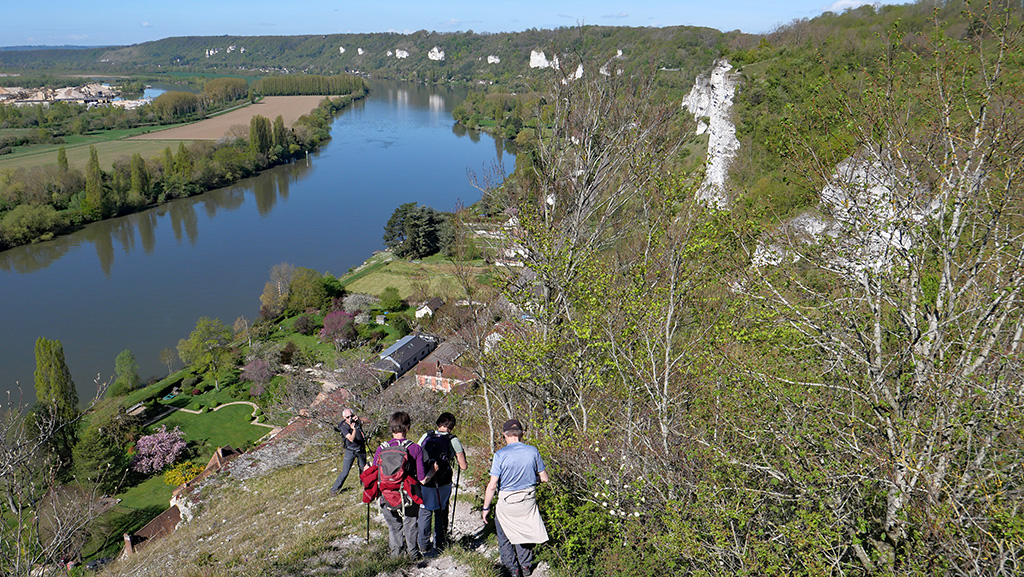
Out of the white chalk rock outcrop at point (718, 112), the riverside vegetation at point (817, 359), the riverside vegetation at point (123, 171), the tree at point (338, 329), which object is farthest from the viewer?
the riverside vegetation at point (123, 171)

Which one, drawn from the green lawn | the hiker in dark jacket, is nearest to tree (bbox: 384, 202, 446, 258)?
the green lawn

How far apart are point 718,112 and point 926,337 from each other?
32.9 metres

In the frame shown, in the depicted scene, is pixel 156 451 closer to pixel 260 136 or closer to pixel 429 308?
pixel 429 308

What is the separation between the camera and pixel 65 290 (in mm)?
35000

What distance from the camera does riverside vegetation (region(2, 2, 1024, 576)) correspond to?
3.95 meters

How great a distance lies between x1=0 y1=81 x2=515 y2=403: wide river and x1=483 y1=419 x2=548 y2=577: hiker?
831 centimetres

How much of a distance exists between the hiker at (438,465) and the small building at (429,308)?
25544mm

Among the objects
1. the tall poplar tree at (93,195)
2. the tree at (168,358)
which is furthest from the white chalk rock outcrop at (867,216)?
the tall poplar tree at (93,195)

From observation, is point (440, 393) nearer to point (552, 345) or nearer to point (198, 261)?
point (552, 345)

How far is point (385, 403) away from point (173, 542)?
5.61 metres

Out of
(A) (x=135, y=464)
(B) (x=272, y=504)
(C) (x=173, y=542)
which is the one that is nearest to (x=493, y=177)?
(B) (x=272, y=504)

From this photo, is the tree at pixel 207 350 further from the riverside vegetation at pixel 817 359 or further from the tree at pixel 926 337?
the tree at pixel 926 337

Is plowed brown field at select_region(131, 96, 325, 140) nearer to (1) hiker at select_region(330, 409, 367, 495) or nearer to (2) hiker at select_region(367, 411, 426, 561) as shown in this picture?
(1) hiker at select_region(330, 409, 367, 495)

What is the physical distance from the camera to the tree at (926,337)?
3.78 metres
